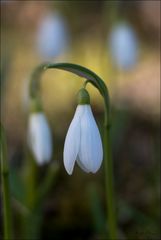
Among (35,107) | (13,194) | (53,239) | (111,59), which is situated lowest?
(53,239)

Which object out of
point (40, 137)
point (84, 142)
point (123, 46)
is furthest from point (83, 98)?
point (123, 46)

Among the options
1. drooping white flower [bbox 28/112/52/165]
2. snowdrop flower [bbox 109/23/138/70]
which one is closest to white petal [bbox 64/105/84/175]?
drooping white flower [bbox 28/112/52/165]

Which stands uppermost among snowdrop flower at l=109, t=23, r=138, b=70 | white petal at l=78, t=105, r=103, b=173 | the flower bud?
snowdrop flower at l=109, t=23, r=138, b=70

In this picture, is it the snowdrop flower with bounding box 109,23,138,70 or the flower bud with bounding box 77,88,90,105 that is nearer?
the flower bud with bounding box 77,88,90,105

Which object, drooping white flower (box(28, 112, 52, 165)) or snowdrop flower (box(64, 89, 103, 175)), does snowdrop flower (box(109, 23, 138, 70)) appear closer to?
drooping white flower (box(28, 112, 52, 165))

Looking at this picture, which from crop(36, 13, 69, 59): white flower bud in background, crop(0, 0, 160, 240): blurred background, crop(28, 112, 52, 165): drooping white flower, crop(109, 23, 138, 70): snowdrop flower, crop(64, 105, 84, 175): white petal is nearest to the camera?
crop(64, 105, 84, 175): white petal

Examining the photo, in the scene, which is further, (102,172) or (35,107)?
(102,172)

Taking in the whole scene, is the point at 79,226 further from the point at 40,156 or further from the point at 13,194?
the point at 40,156

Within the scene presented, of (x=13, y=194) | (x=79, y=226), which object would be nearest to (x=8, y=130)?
(x=79, y=226)
